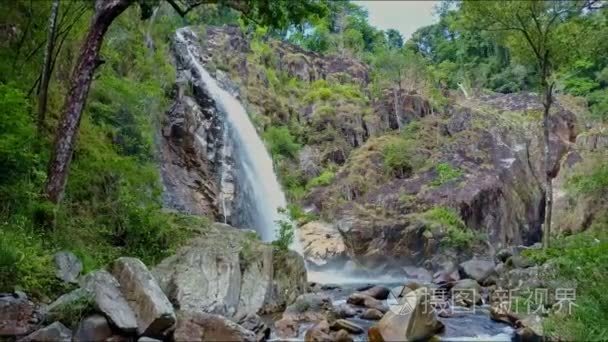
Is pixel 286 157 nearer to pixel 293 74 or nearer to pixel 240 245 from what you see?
pixel 293 74

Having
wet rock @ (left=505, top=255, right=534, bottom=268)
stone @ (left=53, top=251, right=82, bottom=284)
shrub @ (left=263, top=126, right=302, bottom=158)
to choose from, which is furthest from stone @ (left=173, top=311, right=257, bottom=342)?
shrub @ (left=263, top=126, right=302, bottom=158)

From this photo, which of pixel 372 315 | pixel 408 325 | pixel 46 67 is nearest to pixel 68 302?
pixel 408 325

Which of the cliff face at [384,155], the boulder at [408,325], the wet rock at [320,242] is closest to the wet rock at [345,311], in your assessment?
the boulder at [408,325]

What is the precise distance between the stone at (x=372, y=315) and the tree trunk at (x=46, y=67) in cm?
716

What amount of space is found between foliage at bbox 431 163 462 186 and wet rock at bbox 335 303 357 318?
14.0 metres

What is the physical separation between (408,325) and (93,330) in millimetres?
4252

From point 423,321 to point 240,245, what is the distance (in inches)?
176

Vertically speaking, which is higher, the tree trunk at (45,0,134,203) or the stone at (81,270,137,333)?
the tree trunk at (45,0,134,203)

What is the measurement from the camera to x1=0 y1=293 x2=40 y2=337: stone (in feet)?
21.3

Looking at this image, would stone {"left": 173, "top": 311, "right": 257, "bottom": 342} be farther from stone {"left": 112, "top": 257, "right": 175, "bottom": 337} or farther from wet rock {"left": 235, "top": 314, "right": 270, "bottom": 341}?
wet rock {"left": 235, "top": 314, "right": 270, "bottom": 341}

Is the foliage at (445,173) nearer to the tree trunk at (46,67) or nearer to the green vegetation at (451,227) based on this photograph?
the green vegetation at (451,227)

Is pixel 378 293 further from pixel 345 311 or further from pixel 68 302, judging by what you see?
pixel 68 302

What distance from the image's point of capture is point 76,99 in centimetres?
901

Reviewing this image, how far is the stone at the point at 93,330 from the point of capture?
660 centimetres
